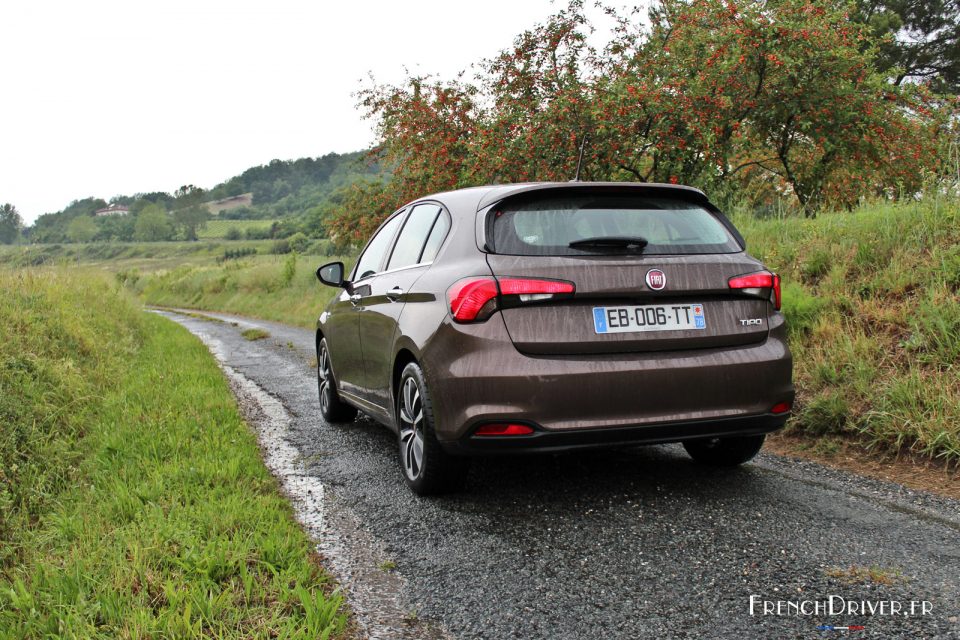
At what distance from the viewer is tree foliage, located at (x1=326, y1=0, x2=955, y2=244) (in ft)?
31.7

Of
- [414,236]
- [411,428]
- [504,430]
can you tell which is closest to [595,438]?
[504,430]

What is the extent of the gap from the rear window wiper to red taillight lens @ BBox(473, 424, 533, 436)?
93 centimetres

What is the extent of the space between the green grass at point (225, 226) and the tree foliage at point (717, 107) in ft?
326

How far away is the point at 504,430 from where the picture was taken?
334cm

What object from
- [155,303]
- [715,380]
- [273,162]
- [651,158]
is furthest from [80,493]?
[273,162]

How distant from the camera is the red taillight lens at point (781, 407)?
3676 mm

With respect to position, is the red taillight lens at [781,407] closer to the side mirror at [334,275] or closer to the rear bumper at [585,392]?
the rear bumper at [585,392]

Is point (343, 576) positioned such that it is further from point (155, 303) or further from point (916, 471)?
point (155, 303)

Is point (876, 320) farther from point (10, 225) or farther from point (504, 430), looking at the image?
point (10, 225)

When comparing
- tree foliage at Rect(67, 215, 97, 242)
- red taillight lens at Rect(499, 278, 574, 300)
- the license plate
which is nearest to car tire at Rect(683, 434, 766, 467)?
the license plate

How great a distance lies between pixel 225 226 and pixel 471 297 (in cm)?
12303

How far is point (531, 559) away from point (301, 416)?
3.99 meters

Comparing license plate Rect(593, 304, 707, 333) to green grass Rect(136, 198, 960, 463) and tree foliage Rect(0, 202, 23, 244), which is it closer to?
green grass Rect(136, 198, 960, 463)

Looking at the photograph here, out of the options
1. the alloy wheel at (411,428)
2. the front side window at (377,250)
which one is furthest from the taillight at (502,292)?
the front side window at (377,250)
